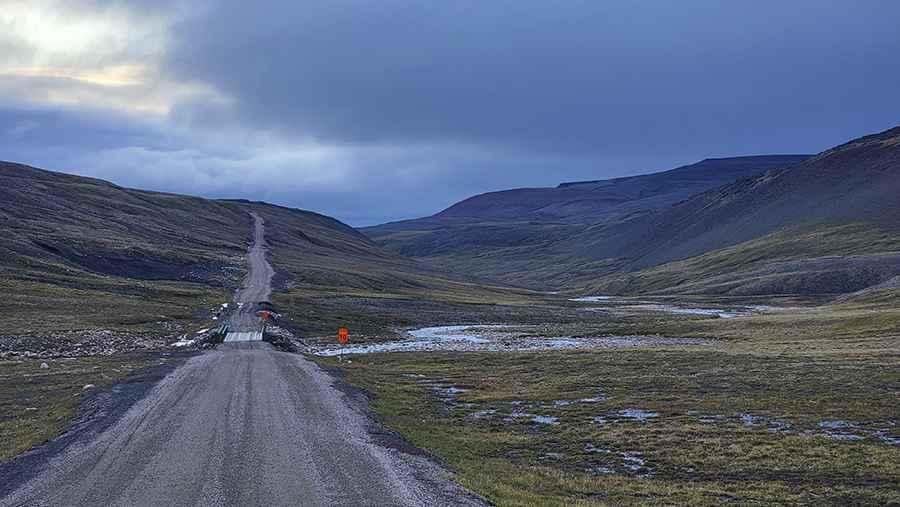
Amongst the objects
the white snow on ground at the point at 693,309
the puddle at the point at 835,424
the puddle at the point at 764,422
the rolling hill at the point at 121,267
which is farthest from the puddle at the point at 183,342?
the white snow on ground at the point at 693,309

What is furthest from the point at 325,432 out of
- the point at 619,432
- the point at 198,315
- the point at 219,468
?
the point at 198,315

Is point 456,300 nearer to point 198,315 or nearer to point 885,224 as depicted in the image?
point 198,315

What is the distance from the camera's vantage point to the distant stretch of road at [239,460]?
1773cm

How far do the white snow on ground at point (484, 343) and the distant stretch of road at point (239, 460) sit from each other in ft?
91.0

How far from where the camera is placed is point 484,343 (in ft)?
227

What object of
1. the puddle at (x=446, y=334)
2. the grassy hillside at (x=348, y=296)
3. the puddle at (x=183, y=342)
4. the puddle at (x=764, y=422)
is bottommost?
the puddle at (x=446, y=334)

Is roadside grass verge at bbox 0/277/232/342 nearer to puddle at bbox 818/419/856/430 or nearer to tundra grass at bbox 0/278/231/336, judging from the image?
tundra grass at bbox 0/278/231/336

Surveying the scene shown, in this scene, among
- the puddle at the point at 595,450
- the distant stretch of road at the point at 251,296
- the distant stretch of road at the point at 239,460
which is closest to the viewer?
the distant stretch of road at the point at 239,460

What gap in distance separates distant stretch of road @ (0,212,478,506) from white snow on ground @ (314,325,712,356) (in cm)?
2773

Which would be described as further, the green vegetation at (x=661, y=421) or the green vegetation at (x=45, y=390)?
the green vegetation at (x=45, y=390)

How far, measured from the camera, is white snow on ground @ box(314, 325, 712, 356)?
6319cm

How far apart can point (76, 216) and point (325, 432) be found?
135 metres

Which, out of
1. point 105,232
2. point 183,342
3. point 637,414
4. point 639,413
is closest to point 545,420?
point 637,414

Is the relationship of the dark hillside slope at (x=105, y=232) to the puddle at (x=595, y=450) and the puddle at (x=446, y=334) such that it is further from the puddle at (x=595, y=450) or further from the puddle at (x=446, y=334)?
the puddle at (x=595, y=450)
